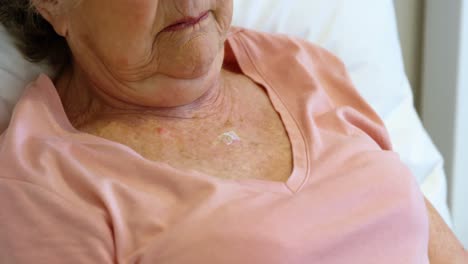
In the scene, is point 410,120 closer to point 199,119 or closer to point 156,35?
point 199,119

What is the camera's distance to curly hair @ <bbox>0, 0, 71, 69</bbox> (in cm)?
119

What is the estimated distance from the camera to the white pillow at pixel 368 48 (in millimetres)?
1451

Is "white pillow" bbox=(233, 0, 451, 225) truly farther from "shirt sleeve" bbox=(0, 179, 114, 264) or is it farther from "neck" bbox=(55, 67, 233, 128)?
A: "shirt sleeve" bbox=(0, 179, 114, 264)

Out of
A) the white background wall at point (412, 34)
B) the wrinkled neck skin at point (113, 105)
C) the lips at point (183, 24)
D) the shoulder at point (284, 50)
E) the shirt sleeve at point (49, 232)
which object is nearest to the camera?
the shirt sleeve at point (49, 232)

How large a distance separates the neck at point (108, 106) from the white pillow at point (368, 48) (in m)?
0.32

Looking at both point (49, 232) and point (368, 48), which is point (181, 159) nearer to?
point (49, 232)

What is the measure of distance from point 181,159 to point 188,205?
4.7 inches

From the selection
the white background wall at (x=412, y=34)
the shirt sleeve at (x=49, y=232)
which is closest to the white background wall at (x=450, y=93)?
the white background wall at (x=412, y=34)

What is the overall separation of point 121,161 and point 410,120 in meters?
0.77

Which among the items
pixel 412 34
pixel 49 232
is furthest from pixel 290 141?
pixel 412 34

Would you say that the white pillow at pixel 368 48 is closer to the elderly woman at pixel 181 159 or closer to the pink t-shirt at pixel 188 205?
the elderly woman at pixel 181 159

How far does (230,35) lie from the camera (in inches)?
51.1

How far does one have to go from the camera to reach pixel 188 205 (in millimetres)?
946

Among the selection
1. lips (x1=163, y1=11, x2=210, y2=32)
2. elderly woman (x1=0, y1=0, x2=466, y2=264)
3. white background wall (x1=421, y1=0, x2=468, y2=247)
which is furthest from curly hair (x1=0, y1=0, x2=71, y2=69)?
white background wall (x1=421, y1=0, x2=468, y2=247)
